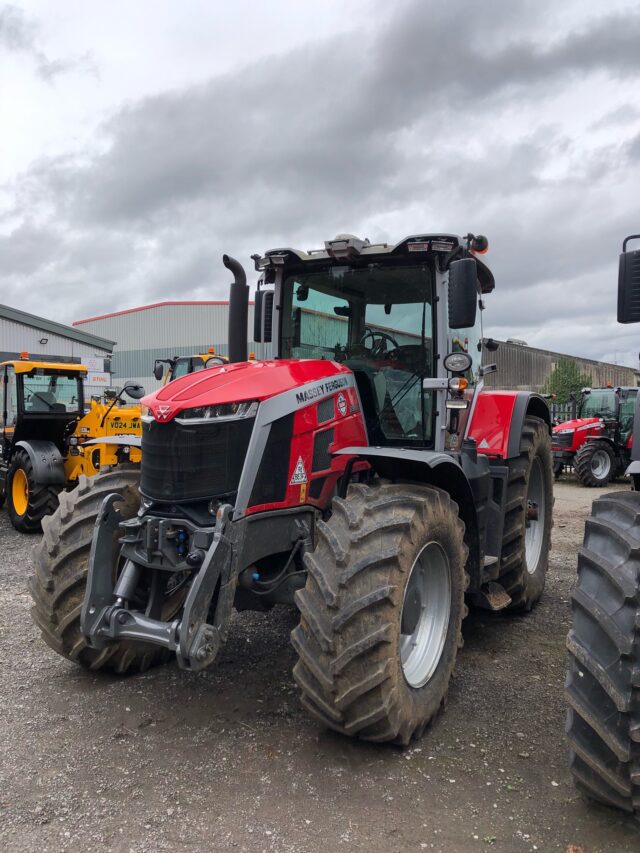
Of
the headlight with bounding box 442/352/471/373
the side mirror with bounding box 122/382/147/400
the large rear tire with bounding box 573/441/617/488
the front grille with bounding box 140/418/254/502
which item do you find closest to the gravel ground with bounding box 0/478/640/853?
the front grille with bounding box 140/418/254/502

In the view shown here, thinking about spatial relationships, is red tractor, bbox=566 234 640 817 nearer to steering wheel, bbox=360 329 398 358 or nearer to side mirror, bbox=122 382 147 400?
steering wheel, bbox=360 329 398 358

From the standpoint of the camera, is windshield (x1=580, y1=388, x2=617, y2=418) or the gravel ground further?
windshield (x1=580, y1=388, x2=617, y2=418)

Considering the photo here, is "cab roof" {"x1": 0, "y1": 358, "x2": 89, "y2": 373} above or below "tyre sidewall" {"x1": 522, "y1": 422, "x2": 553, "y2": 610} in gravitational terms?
above

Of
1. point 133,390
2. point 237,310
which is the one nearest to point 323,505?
point 237,310

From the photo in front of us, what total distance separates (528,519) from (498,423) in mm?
983

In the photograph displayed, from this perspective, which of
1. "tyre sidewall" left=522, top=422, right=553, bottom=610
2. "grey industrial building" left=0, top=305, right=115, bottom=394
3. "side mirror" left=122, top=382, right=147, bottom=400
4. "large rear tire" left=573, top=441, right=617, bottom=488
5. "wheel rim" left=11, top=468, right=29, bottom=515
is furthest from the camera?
"grey industrial building" left=0, top=305, right=115, bottom=394

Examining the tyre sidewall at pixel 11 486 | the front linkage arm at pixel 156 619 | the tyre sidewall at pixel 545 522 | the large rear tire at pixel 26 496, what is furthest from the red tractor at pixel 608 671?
the tyre sidewall at pixel 11 486

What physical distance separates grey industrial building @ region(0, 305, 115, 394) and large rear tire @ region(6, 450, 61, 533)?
15.2 m

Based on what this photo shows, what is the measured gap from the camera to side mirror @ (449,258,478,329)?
3684mm

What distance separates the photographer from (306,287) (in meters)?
4.53

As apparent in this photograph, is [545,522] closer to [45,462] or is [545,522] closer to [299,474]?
[299,474]

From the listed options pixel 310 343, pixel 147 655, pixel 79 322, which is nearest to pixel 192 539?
pixel 147 655

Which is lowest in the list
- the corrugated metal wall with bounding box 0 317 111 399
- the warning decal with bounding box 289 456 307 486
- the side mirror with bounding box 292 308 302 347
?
the warning decal with bounding box 289 456 307 486

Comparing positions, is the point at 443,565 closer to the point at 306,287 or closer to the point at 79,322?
the point at 306,287
